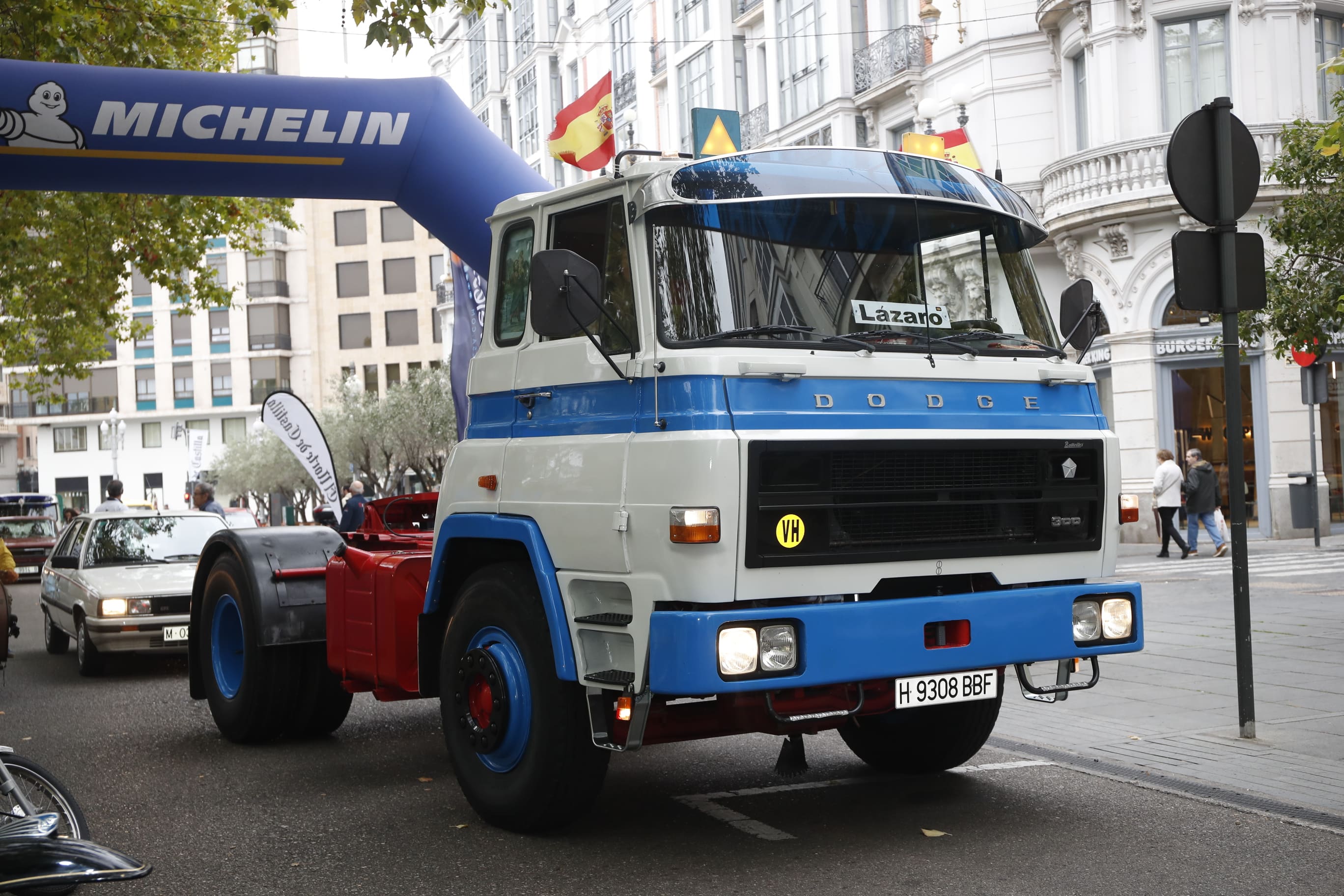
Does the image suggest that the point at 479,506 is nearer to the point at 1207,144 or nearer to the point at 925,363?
the point at 925,363

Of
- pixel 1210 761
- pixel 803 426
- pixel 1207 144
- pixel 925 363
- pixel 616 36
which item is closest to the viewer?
pixel 803 426

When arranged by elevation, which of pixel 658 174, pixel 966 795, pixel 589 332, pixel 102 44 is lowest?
pixel 966 795

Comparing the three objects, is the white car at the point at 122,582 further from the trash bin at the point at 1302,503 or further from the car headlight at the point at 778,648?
the trash bin at the point at 1302,503

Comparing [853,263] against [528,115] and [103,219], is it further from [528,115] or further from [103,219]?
[528,115]

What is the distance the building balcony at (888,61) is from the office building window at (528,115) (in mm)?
21702

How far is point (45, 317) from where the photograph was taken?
974 inches

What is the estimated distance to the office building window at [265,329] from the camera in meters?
80.9

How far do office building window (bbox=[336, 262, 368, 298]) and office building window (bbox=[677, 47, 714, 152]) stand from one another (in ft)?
143

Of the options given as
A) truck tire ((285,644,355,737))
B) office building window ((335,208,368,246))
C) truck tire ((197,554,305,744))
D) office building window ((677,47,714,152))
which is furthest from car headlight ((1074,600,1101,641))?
office building window ((335,208,368,246))

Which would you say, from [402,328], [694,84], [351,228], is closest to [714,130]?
[694,84]

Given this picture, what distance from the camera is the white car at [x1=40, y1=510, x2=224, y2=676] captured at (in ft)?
40.9

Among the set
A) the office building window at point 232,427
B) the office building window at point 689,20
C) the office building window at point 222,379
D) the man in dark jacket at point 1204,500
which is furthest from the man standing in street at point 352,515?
the office building window at point 222,379

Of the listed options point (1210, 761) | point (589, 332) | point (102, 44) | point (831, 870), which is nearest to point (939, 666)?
point (831, 870)

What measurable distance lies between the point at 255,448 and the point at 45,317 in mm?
46686
